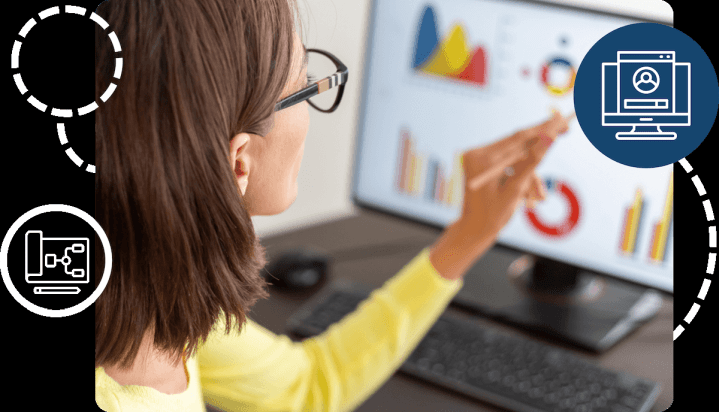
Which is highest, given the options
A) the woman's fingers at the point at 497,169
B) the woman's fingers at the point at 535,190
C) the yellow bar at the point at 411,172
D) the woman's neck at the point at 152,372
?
the woman's fingers at the point at 497,169

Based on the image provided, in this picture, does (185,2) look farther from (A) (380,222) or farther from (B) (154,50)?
(A) (380,222)

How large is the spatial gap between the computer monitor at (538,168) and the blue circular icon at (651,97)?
207mm

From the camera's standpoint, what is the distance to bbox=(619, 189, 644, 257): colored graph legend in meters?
0.79

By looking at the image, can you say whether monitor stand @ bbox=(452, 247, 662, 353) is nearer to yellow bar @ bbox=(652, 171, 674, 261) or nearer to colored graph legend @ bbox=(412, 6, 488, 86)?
yellow bar @ bbox=(652, 171, 674, 261)

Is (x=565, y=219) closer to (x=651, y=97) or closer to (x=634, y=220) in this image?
(x=634, y=220)

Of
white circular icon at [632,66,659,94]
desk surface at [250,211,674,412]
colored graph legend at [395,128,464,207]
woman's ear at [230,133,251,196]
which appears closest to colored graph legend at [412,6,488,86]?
colored graph legend at [395,128,464,207]

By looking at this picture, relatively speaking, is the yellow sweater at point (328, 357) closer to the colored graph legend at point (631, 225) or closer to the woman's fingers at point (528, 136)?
the woman's fingers at point (528, 136)

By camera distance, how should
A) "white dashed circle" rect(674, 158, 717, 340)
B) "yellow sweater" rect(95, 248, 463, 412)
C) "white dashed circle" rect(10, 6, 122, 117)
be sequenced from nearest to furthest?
"white dashed circle" rect(10, 6, 122, 117), "white dashed circle" rect(674, 158, 717, 340), "yellow sweater" rect(95, 248, 463, 412)

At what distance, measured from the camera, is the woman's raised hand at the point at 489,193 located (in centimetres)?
69

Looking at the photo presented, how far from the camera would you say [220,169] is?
17.1 inches

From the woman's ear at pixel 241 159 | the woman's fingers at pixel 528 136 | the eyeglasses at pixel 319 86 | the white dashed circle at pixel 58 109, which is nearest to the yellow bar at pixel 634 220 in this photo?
the woman's fingers at pixel 528 136

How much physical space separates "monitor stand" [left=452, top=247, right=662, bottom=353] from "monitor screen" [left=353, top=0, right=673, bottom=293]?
6 cm

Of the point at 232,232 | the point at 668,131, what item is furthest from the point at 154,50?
the point at 668,131

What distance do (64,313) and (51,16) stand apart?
0.57 feet
